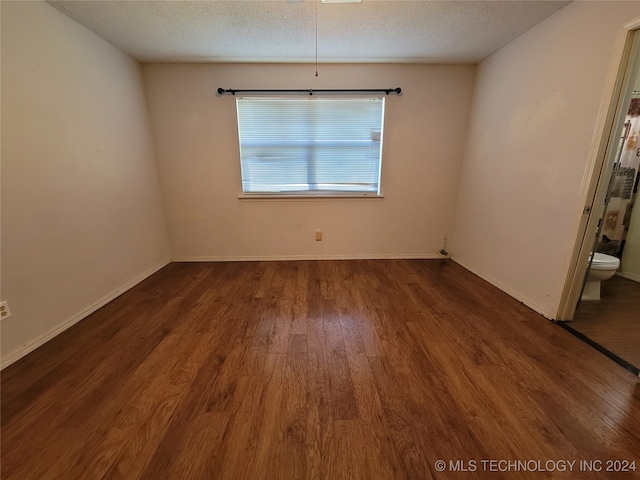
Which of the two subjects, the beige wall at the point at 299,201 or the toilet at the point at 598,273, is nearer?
the toilet at the point at 598,273

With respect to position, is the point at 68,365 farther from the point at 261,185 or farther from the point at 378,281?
the point at 378,281

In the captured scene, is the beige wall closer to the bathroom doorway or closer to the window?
the window

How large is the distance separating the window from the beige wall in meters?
0.13

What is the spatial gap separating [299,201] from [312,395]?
224 centimetres

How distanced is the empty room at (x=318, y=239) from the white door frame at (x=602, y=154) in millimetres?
13

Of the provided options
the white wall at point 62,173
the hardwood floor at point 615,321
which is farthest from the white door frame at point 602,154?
the white wall at point 62,173

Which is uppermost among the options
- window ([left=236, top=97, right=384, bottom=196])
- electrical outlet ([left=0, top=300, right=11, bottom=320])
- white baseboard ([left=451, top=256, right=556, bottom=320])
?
window ([left=236, top=97, right=384, bottom=196])

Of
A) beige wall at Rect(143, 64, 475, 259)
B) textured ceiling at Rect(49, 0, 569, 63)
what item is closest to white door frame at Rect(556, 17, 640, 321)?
textured ceiling at Rect(49, 0, 569, 63)

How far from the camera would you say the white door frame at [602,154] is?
4.80 ft

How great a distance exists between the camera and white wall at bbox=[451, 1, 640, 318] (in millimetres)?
1640

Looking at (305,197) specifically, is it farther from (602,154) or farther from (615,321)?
(615,321)

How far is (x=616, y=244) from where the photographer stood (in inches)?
108

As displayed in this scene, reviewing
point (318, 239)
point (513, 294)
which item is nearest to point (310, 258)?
point (318, 239)

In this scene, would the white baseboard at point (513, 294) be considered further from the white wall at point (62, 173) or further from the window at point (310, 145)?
the white wall at point (62, 173)
